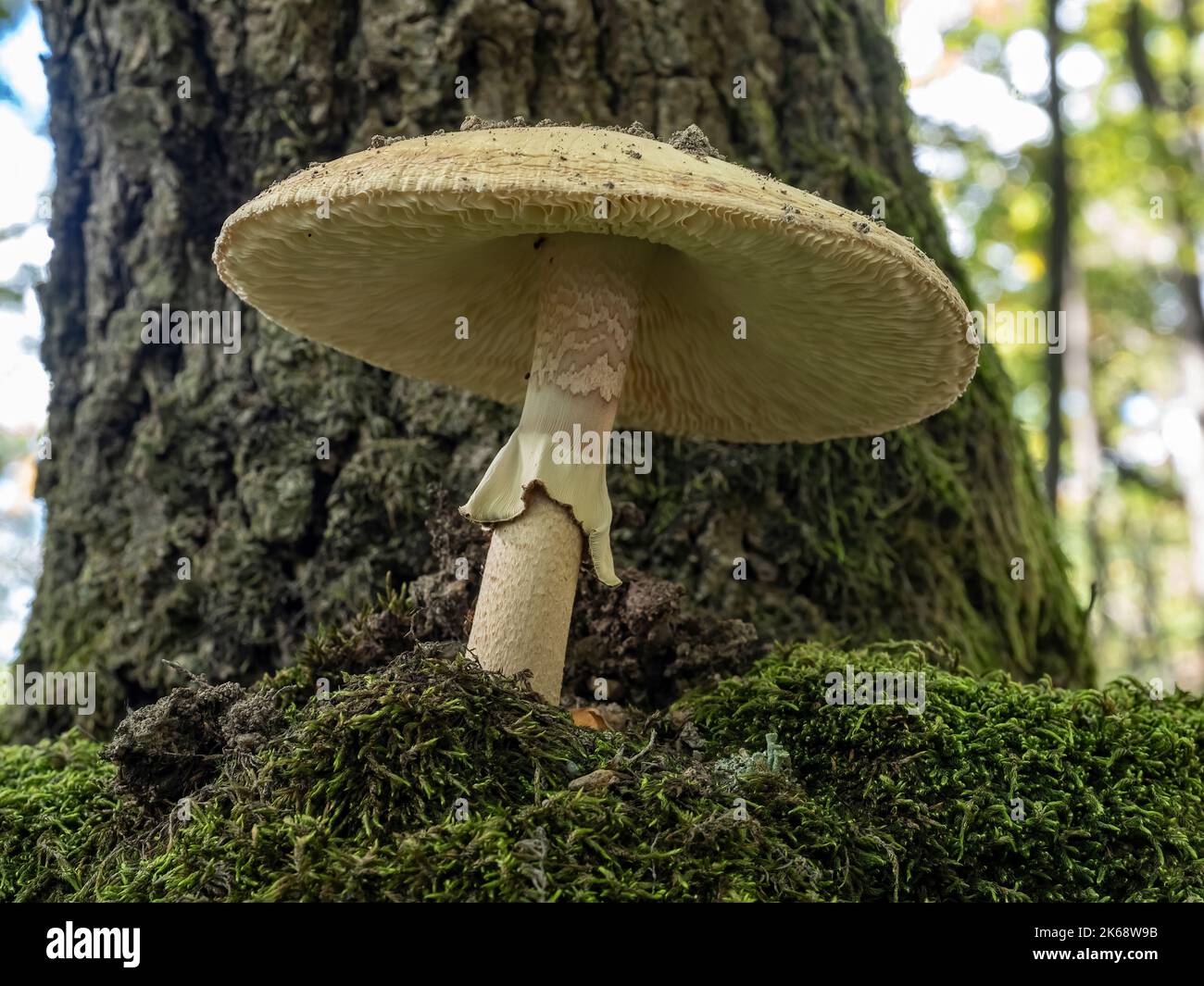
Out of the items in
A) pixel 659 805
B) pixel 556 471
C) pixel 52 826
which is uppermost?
pixel 556 471

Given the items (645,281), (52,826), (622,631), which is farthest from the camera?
(622,631)

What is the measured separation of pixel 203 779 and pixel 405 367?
1.66 meters

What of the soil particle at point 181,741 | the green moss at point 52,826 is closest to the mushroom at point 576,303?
the soil particle at point 181,741

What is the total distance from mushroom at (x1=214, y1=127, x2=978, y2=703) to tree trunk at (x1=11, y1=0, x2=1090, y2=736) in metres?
0.48

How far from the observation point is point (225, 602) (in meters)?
3.78

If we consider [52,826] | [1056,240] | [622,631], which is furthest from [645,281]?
[1056,240]

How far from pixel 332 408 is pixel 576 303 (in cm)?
159

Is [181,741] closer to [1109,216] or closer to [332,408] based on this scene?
[332,408]

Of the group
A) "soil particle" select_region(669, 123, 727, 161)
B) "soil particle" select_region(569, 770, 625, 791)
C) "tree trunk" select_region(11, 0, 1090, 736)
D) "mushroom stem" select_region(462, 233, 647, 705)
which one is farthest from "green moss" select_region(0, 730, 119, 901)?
"soil particle" select_region(669, 123, 727, 161)

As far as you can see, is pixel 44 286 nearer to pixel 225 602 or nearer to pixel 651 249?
pixel 225 602

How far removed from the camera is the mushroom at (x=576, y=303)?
2084 mm

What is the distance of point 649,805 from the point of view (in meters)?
2.15

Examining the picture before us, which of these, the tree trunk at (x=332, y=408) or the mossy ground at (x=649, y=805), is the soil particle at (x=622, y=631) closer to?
the mossy ground at (x=649, y=805)
